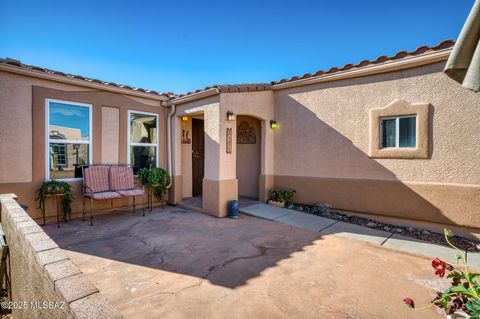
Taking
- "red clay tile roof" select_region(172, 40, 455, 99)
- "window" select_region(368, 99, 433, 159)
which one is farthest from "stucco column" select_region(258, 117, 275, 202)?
"window" select_region(368, 99, 433, 159)

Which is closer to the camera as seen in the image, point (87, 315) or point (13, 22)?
point (87, 315)

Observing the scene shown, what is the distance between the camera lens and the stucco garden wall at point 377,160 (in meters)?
5.47

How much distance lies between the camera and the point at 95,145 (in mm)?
7207

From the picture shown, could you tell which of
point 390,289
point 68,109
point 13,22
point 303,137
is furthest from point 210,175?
point 13,22

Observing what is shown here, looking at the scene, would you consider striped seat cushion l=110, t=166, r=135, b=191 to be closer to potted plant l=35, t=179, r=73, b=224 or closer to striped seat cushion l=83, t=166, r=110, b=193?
striped seat cushion l=83, t=166, r=110, b=193

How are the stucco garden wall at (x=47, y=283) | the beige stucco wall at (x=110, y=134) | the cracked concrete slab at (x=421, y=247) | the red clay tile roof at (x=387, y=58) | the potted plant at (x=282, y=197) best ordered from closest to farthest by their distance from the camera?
1. the stucco garden wall at (x=47, y=283)
2. the cracked concrete slab at (x=421, y=247)
3. the red clay tile roof at (x=387, y=58)
4. the beige stucco wall at (x=110, y=134)
5. the potted plant at (x=282, y=197)

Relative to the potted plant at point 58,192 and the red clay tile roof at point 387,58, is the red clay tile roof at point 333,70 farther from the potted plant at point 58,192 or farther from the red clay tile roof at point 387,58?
the potted plant at point 58,192

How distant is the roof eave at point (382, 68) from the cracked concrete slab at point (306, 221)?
4.14 metres

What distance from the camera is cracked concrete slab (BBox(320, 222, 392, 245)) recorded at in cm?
533

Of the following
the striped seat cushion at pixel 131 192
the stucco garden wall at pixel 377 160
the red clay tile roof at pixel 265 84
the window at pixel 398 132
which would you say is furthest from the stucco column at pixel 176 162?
the window at pixel 398 132

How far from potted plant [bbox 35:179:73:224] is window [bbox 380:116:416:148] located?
344 inches

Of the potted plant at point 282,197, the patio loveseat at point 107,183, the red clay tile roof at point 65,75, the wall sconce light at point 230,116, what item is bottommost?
the potted plant at point 282,197

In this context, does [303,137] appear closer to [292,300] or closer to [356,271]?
[356,271]

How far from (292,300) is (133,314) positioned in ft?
6.43
